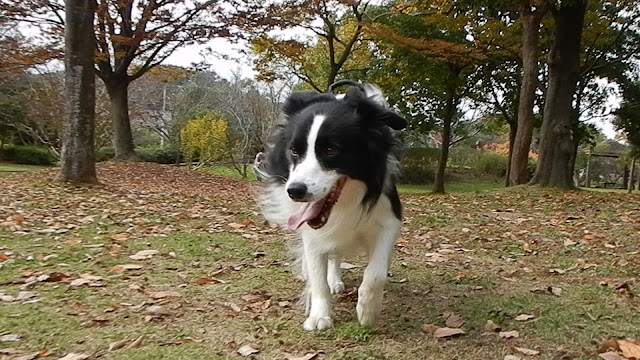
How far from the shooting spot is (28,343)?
8.09ft

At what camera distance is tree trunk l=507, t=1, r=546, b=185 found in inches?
478

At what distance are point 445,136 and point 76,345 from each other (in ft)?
60.1

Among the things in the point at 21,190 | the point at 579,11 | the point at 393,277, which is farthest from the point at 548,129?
the point at 21,190

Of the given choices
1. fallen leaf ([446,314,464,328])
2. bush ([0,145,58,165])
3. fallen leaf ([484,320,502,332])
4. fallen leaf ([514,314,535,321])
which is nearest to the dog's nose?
fallen leaf ([446,314,464,328])

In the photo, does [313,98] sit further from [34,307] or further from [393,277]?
[34,307]

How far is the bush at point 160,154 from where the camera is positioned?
84.2 ft

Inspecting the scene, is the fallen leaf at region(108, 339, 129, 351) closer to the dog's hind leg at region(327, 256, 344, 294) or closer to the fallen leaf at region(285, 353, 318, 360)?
the fallen leaf at region(285, 353, 318, 360)

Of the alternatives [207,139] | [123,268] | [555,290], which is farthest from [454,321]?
[207,139]

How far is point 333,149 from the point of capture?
99.2 inches

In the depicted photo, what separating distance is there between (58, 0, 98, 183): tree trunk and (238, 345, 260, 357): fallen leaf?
6847 millimetres

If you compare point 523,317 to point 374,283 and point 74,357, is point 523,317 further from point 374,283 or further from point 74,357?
point 74,357

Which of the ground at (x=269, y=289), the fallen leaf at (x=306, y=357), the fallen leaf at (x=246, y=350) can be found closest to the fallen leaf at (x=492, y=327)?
the ground at (x=269, y=289)

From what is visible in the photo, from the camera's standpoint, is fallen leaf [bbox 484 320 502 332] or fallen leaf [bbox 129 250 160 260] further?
fallen leaf [bbox 129 250 160 260]

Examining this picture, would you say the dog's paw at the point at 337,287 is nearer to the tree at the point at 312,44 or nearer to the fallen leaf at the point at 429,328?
the fallen leaf at the point at 429,328
